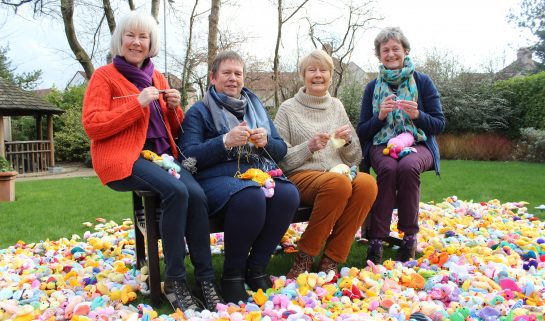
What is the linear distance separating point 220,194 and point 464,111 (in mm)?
11402

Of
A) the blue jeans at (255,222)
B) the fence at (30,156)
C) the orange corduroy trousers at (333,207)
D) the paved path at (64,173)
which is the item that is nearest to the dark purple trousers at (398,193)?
the orange corduroy trousers at (333,207)

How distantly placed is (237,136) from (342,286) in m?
1.01

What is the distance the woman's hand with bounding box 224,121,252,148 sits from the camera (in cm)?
244

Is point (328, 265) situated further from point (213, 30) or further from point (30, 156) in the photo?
point (30, 156)

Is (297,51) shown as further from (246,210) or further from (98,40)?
(246,210)

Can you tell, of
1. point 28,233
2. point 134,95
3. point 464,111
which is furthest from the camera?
point 464,111

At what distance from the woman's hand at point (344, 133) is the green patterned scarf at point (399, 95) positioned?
1.07 feet

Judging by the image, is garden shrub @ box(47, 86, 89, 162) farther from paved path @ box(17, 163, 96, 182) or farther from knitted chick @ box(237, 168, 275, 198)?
knitted chick @ box(237, 168, 275, 198)

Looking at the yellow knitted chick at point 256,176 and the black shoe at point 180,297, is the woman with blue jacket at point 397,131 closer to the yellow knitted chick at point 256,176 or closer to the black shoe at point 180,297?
the yellow knitted chick at point 256,176

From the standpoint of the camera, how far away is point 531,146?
34.4ft

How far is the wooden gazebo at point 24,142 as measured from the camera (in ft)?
41.3

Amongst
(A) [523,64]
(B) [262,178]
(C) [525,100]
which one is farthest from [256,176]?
(A) [523,64]

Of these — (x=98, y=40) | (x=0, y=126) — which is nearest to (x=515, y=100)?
(x=98, y=40)

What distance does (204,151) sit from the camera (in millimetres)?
2518
